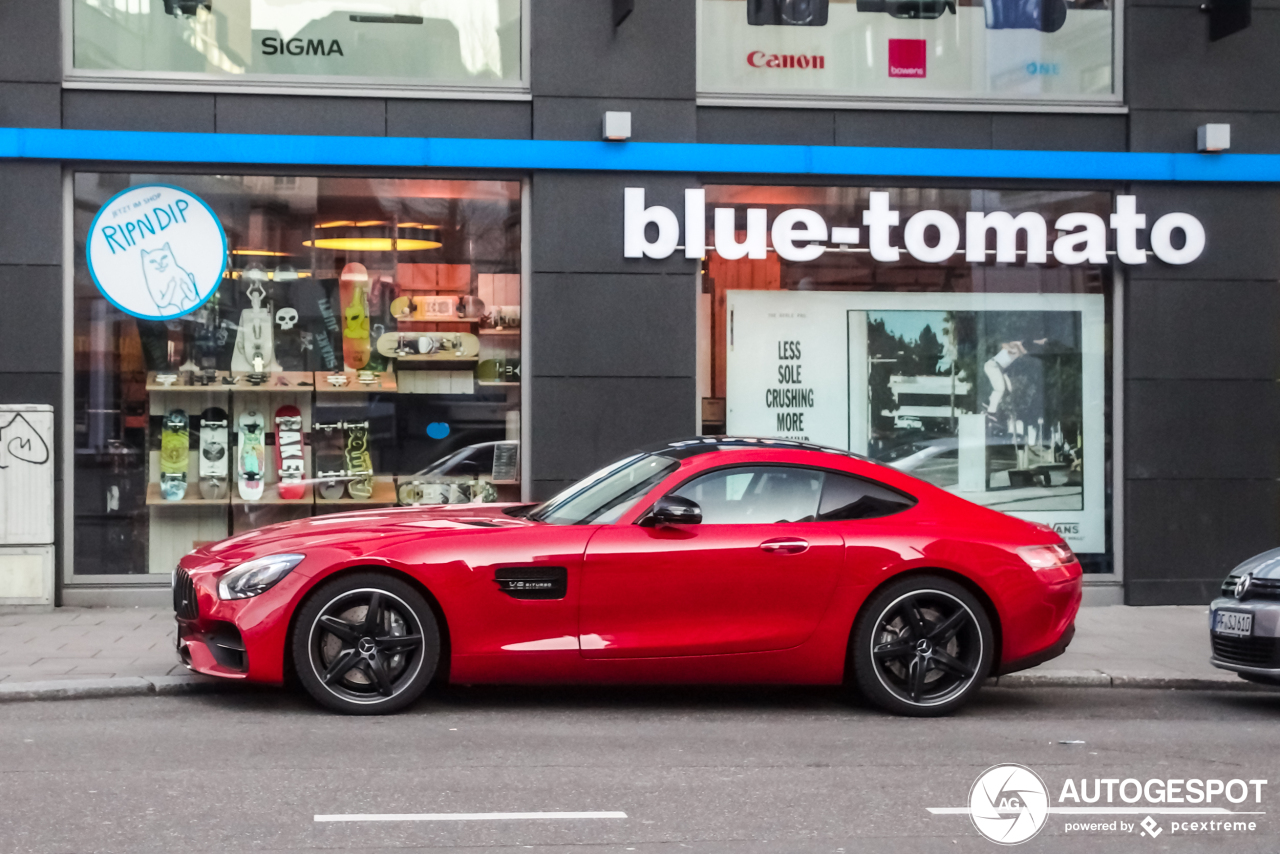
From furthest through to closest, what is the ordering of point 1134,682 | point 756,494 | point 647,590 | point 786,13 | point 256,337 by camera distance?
point 786,13 → point 256,337 → point 1134,682 → point 756,494 → point 647,590

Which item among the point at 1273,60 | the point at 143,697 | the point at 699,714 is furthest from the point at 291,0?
the point at 1273,60

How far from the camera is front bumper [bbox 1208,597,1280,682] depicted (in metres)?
7.72

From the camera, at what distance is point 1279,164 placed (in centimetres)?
1217

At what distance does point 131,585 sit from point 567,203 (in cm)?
474

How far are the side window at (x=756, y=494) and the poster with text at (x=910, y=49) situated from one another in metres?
5.24

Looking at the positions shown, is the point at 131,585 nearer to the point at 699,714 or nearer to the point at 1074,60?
the point at 699,714

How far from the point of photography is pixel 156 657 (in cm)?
879

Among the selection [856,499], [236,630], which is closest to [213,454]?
[236,630]

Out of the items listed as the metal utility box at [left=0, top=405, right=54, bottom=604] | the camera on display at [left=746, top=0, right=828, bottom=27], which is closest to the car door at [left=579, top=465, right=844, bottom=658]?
the metal utility box at [left=0, top=405, right=54, bottom=604]

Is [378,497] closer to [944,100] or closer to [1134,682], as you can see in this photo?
[944,100]

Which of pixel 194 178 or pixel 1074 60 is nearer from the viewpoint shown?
pixel 194 178

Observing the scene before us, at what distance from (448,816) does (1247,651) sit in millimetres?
4857

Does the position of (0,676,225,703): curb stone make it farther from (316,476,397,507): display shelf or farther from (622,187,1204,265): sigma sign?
(622,187,1204,265): sigma sign

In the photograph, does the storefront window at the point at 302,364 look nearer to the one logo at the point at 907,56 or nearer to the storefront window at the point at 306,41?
the storefront window at the point at 306,41
